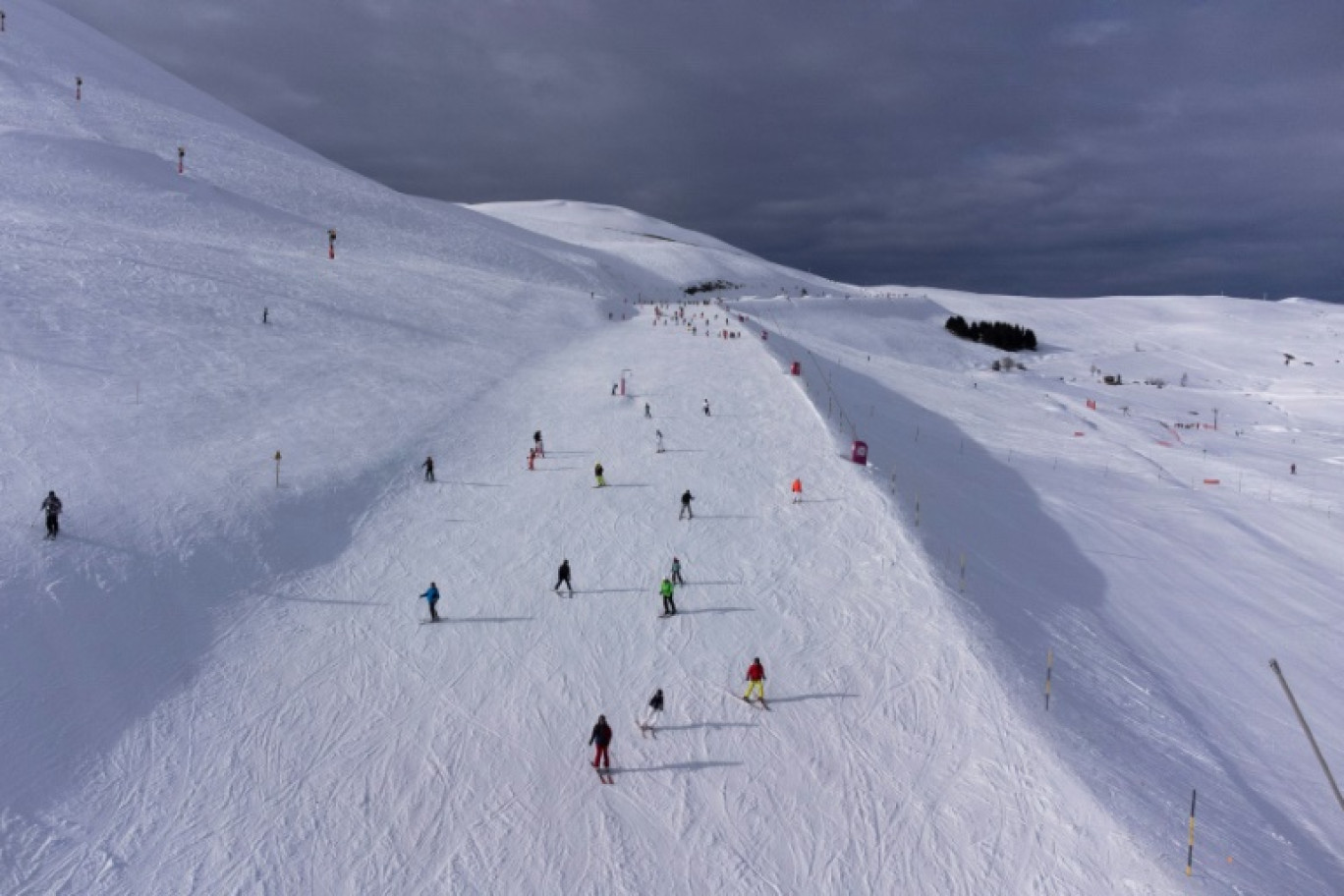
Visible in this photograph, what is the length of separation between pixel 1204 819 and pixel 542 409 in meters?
25.2

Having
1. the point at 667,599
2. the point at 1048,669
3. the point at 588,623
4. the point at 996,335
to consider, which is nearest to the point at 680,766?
the point at 667,599

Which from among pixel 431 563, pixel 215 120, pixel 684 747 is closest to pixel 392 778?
pixel 684 747

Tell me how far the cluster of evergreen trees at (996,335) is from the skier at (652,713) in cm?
7448

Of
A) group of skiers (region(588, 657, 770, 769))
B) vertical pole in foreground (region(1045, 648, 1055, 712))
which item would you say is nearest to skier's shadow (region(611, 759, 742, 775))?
group of skiers (region(588, 657, 770, 769))

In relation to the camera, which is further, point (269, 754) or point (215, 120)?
point (215, 120)

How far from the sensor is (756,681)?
13086 millimetres

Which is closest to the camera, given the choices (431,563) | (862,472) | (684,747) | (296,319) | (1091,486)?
(684,747)

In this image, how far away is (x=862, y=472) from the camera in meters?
23.5

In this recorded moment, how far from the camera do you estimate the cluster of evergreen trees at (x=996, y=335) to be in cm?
7756

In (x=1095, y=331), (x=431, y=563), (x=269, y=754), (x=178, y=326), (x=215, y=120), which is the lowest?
(x=269, y=754)

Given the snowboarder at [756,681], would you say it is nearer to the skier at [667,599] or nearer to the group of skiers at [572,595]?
the group of skiers at [572,595]

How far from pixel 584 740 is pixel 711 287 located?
8062 centimetres

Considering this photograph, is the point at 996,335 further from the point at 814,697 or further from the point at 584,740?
the point at 584,740

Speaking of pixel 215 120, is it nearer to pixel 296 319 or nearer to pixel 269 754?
pixel 296 319
